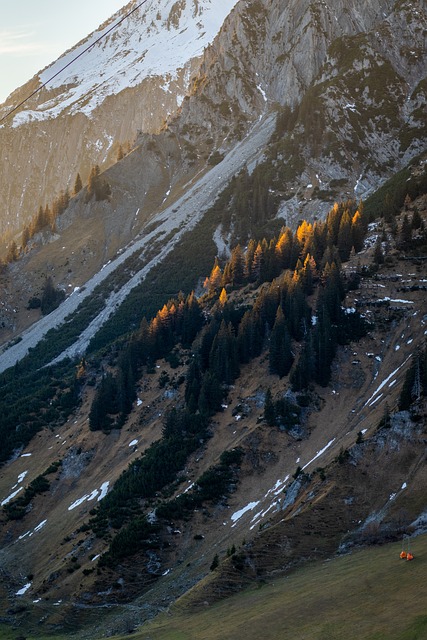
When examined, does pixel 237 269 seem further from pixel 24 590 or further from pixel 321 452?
pixel 24 590

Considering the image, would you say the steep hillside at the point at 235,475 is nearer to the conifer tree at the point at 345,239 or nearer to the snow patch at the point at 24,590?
the snow patch at the point at 24,590

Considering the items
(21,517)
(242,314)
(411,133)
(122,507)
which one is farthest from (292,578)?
(411,133)

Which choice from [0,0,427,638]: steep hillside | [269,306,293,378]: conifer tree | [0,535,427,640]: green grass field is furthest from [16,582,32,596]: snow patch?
[269,306,293,378]: conifer tree

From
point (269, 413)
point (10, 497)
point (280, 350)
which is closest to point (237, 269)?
point (280, 350)

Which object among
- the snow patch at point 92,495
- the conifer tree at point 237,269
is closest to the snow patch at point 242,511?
the snow patch at point 92,495

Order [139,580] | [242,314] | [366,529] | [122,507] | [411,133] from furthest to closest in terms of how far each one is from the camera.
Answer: [411,133] → [242,314] → [122,507] → [139,580] → [366,529]

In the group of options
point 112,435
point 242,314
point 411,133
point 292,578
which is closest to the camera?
point 292,578

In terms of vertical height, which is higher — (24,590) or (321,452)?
(24,590)

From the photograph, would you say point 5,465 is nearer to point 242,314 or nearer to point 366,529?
point 242,314
